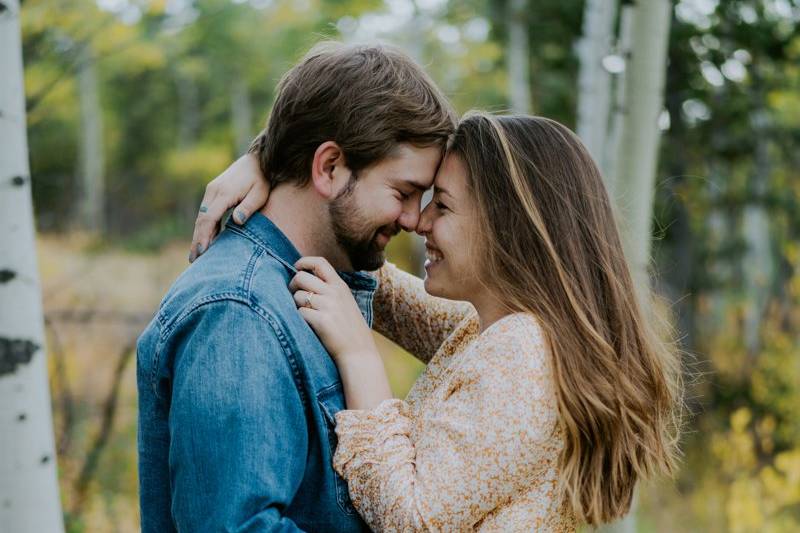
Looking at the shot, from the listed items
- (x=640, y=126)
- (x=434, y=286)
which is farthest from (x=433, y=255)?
(x=640, y=126)

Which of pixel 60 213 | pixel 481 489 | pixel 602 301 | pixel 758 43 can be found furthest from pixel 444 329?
pixel 60 213

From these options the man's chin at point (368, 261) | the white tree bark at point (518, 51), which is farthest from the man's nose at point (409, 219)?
the white tree bark at point (518, 51)

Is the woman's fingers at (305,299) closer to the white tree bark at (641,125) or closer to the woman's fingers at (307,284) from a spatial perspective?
the woman's fingers at (307,284)

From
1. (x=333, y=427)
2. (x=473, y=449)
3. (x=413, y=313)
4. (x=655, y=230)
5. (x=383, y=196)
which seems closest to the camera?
(x=473, y=449)

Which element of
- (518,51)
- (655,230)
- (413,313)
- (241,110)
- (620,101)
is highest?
(620,101)

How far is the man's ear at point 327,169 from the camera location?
1992 mm

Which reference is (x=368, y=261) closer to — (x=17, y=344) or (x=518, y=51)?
(x=17, y=344)

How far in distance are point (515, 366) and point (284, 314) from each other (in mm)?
516

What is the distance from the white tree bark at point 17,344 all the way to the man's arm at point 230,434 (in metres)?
0.57

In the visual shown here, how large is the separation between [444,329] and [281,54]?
58.2 feet

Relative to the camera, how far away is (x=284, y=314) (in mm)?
1725

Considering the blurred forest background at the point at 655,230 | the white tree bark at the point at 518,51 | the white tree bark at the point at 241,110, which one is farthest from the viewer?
the white tree bark at the point at 241,110

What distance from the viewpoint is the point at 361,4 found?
906 cm

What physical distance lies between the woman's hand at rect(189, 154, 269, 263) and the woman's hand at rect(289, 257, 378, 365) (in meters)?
0.23
